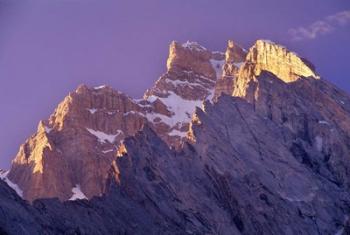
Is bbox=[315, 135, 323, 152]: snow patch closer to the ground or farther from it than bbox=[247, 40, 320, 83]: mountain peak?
closer to the ground

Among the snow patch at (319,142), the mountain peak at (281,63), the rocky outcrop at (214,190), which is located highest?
the mountain peak at (281,63)

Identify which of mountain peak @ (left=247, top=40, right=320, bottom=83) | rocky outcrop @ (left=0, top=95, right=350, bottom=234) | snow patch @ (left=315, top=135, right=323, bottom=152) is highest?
mountain peak @ (left=247, top=40, right=320, bottom=83)

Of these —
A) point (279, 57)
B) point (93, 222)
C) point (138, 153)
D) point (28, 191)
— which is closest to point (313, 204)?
point (138, 153)

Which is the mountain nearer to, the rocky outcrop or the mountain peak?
the rocky outcrop

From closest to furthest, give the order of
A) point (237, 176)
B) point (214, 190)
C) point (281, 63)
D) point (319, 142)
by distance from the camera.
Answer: point (214, 190) < point (237, 176) < point (319, 142) < point (281, 63)

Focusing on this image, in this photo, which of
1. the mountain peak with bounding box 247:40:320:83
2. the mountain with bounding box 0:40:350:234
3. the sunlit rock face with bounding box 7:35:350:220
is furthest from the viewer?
the mountain peak with bounding box 247:40:320:83

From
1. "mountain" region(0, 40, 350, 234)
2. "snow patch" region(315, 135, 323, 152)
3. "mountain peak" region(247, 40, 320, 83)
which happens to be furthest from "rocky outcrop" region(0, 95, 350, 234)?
"mountain peak" region(247, 40, 320, 83)

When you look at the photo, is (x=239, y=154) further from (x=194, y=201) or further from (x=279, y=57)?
(x=279, y=57)

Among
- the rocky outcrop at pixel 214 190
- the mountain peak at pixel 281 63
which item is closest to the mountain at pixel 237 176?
the rocky outcrop at pixel 214 190

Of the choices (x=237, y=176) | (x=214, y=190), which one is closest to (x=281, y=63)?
(x=237, y=176)

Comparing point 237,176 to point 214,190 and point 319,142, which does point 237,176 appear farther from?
point 319,142

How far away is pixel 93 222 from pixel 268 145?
131 ft

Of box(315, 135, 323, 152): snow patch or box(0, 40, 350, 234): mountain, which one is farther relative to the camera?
box(315, 135, 323, 152): snow patch

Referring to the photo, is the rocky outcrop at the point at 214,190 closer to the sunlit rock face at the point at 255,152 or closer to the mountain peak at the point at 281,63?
the sunlit rock face at the point at 255,152
